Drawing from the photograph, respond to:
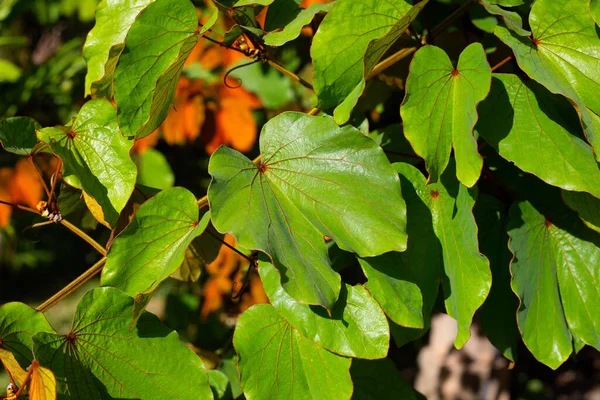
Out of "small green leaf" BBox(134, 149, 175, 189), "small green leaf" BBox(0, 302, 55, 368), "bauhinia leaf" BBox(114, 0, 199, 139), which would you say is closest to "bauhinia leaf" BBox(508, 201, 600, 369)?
"bauhinia leaf" BBox(114, 0, 199, 139)

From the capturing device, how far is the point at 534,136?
0.92m

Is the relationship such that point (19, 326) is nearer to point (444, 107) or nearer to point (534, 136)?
point (444, 107)

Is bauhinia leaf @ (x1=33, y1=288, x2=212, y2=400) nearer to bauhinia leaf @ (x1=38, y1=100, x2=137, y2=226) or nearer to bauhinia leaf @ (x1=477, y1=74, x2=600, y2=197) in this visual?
bauhinia leaf @ (x1=38, y1=100, x2=137, y2=226)

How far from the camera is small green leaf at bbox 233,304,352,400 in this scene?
35.0 inches

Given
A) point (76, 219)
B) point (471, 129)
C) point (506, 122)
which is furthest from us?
point (76, 219)

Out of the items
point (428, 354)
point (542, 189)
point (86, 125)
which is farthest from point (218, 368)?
point (428, 354)

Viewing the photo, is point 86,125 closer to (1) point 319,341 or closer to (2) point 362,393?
(1) point 319,341

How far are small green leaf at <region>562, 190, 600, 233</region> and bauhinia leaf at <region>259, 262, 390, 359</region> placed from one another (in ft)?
1.16

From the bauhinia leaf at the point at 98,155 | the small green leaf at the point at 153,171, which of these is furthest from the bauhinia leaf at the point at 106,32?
the small green leaf at the point at 153,171

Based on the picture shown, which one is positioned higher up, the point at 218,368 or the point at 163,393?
the point at 163,393

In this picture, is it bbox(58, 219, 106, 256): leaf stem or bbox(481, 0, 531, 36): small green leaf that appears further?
bbox(58, 219, 106, 256): leaf stem

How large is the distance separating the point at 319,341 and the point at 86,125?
1.59 feet

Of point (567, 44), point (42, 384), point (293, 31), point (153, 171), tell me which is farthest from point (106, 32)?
point (153, 171)

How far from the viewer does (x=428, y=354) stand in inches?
98.2
